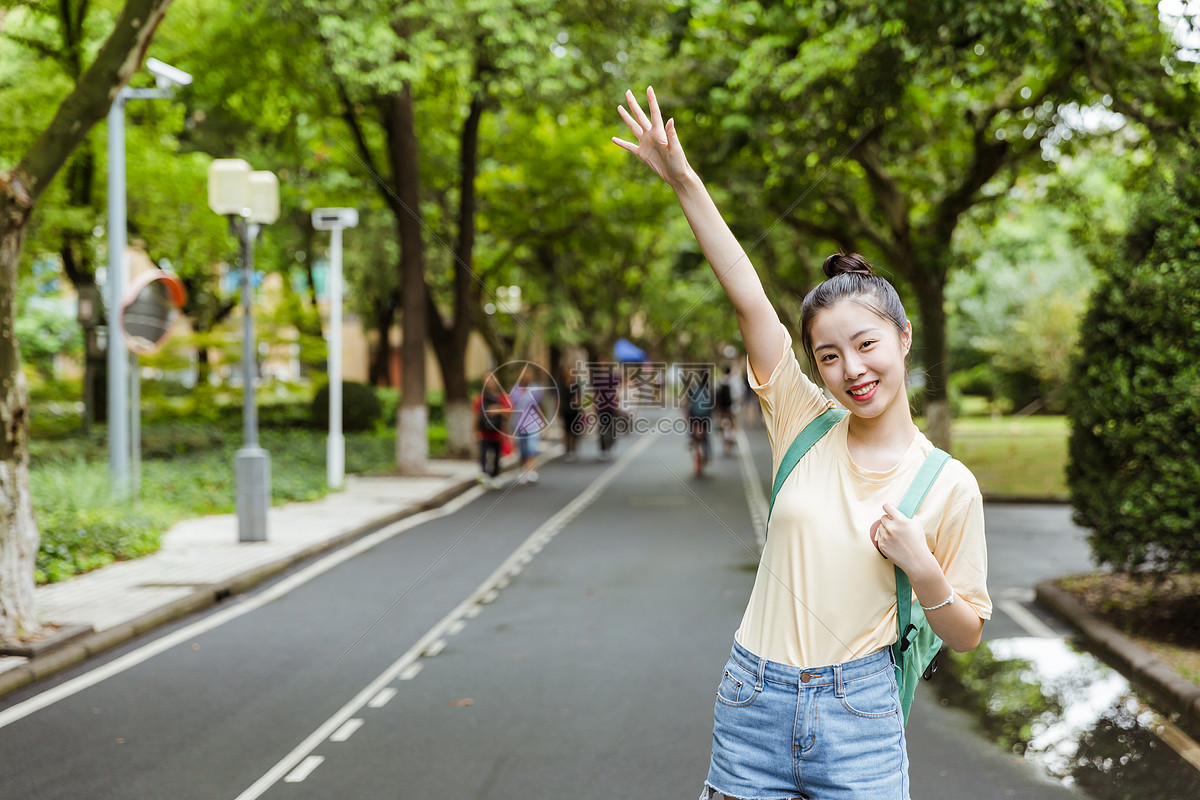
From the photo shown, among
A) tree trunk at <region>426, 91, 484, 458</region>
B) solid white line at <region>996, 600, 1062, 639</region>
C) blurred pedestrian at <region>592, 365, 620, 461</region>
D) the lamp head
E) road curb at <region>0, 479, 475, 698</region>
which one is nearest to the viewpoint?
blurred pedestrian at <region>592, 365, 620, 461</region>

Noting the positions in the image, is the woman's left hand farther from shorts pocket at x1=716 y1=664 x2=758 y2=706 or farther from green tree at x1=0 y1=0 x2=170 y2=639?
green tree at x1=0 y1=0 x2=170 y2=639

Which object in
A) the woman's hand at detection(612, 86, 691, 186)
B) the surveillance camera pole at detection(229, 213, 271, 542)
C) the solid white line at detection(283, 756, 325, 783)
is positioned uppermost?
the woman's hand at detection(612, 86, 691, 186)

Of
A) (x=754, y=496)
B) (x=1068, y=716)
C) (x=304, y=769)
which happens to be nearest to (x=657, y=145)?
(x=304, y=769)

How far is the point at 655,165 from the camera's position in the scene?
233 centimetres

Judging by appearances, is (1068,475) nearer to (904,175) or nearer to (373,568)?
(373,568)

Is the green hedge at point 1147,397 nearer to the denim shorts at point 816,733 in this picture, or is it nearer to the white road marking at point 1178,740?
the white road marking at point 1178,740

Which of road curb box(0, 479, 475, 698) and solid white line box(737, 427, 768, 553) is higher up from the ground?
road curb box(0, 479, 475, 698)

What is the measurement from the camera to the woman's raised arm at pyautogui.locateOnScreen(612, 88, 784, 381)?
228cm

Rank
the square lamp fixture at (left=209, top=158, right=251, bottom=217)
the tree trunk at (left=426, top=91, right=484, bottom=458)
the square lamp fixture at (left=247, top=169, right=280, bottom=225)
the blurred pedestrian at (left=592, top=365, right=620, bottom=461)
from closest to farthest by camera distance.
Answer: the blurred pedestrian at (left=592, top=365, right=620, bottom=461) → the square lamp fixture at (left=209, top=158, right=251, bottom=217) → the square lamp fixture at (left=247, top=169, right=280, bottom=225) → the tree trunk at (left=426, top=91, right=484, bottom=458)

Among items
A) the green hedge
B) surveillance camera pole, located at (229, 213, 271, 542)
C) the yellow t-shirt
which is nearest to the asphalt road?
the green hedge

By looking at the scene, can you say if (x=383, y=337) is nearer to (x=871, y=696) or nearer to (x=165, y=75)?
(x=165, y=75)

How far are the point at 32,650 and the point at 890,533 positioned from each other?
6.27 meters

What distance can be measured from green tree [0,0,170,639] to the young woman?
233 inches

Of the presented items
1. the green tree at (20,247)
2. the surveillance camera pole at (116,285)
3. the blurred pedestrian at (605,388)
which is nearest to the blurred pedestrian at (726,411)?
the surveillance camera pole at (116,285)
